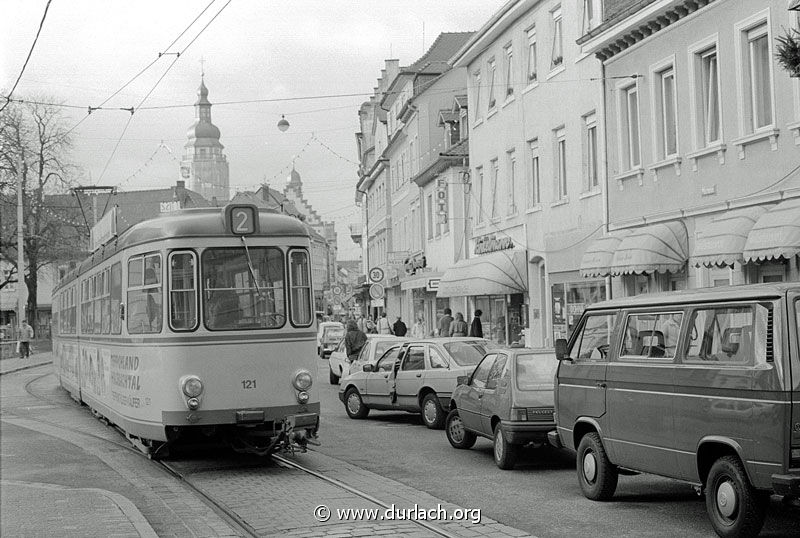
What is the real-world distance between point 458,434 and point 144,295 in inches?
184

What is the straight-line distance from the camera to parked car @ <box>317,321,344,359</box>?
47.3 meters

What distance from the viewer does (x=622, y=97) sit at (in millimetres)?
23250

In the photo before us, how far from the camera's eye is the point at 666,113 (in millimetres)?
21234

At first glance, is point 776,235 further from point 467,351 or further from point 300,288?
point 300,288

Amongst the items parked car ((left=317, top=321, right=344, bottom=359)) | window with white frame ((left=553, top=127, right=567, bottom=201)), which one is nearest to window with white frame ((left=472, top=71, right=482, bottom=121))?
window with white frame ((left=553, top=127, right=567, bottom=201))

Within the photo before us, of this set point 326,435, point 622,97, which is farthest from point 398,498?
point 622,97

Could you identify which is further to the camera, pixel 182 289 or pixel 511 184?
pixel 511 184

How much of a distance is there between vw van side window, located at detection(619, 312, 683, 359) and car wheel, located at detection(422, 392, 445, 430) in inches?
305

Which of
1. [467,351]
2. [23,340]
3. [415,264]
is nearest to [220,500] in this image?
[467,351]

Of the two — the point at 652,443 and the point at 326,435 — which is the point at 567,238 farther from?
the point at 652,443

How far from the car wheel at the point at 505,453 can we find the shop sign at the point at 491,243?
18.5 meters

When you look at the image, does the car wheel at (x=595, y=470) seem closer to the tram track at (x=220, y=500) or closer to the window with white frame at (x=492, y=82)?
the tram track at (x=220, y=500)

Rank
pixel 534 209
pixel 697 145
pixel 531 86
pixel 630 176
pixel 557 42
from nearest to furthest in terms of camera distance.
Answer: pixel 697 145, pixel 630 176, pixel 557 42, pixel 531 86, pixel 534 209

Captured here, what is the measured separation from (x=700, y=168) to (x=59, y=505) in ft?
44.7
